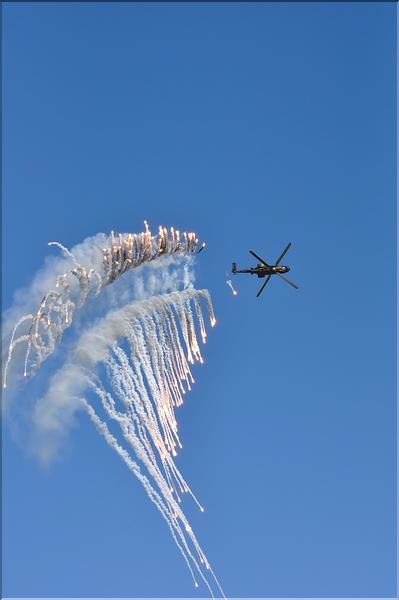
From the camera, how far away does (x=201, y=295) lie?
79.6 meters

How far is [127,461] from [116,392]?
4612mm

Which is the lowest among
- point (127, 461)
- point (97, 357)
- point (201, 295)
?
point (127, 461)

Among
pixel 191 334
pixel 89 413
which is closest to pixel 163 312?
pixel 191 334

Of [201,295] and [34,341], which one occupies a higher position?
[201,295]

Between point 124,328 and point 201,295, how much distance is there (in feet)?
23.1

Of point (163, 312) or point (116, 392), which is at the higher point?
point (163, 312)

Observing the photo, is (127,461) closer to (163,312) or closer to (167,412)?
(167,412)

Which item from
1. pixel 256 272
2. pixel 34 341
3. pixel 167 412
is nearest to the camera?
pixel 34 341

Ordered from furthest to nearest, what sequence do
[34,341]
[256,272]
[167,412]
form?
[256,272], [167,412], [34,341]

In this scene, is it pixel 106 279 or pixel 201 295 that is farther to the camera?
pixel 201 295

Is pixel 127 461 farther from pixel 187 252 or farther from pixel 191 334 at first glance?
pixel 187 252

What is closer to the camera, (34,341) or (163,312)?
(34,341)

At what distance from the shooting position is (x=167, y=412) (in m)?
76.2

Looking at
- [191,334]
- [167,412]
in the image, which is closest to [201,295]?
[191,334]
